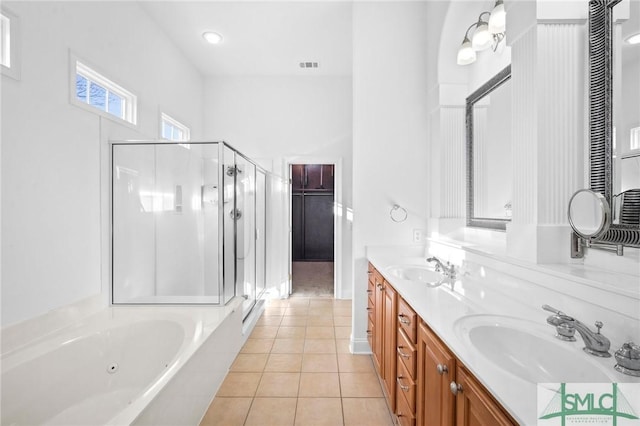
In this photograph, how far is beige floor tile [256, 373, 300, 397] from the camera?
205 cm

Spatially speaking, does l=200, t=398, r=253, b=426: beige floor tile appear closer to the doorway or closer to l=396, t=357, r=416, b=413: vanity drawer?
l=396, t=357, r=416, b=413: vanity drawer

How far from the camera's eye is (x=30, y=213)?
1668 millimetres

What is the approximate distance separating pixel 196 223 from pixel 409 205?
195 centimetres

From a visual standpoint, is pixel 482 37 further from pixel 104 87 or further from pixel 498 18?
pixel 104 87

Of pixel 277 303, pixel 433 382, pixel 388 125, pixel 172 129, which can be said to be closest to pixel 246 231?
pixel 277 303

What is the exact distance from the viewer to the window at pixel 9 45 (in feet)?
5.14

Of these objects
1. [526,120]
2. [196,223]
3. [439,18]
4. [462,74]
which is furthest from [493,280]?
[196,223]

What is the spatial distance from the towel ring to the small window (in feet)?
8.54

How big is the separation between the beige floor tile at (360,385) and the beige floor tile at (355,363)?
0.06 m

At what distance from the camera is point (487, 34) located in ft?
6.05

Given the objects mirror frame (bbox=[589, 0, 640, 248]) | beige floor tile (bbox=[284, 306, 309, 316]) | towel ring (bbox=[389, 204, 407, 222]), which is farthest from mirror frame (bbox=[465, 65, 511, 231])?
beige floor tile (bbox=[284, 306, 309, 316])

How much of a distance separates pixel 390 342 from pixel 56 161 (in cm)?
238

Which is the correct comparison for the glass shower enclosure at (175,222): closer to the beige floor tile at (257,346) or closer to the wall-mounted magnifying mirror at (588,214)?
the beige floor tile at (257,346)

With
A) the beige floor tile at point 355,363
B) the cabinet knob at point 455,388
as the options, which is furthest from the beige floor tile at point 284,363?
the cabinet knob at point 455,388
